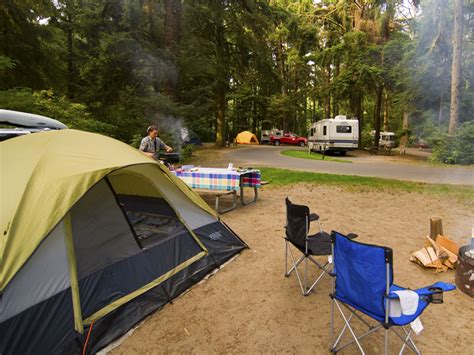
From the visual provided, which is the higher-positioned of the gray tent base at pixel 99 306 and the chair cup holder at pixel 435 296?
the chair cup holder at pixel 435 296

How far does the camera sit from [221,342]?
291 cm

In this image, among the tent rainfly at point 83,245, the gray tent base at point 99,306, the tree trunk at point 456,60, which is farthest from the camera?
the tree trunk at point 456,60

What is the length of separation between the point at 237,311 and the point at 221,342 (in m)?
0.50

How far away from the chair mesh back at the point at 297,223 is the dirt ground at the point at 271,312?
1.78 feet

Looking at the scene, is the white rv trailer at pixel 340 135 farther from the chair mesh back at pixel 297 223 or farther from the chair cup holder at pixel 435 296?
the chair cup holder at pixel 435 296

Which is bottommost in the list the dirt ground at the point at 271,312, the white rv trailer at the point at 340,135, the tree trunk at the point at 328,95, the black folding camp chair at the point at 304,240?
the dirt ground at the point at 271,312

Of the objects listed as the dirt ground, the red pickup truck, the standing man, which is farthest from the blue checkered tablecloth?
the red pickup truck

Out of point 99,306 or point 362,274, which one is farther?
point 99,306

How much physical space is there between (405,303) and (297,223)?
5.03 feet

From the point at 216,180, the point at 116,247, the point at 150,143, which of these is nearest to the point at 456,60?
the point at 216,180

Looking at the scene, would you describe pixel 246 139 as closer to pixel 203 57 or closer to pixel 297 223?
pixel 203 57

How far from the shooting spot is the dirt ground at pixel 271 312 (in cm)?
285

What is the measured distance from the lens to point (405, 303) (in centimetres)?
238

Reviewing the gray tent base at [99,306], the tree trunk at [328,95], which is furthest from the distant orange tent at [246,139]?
the gray tent base at [99,306]
